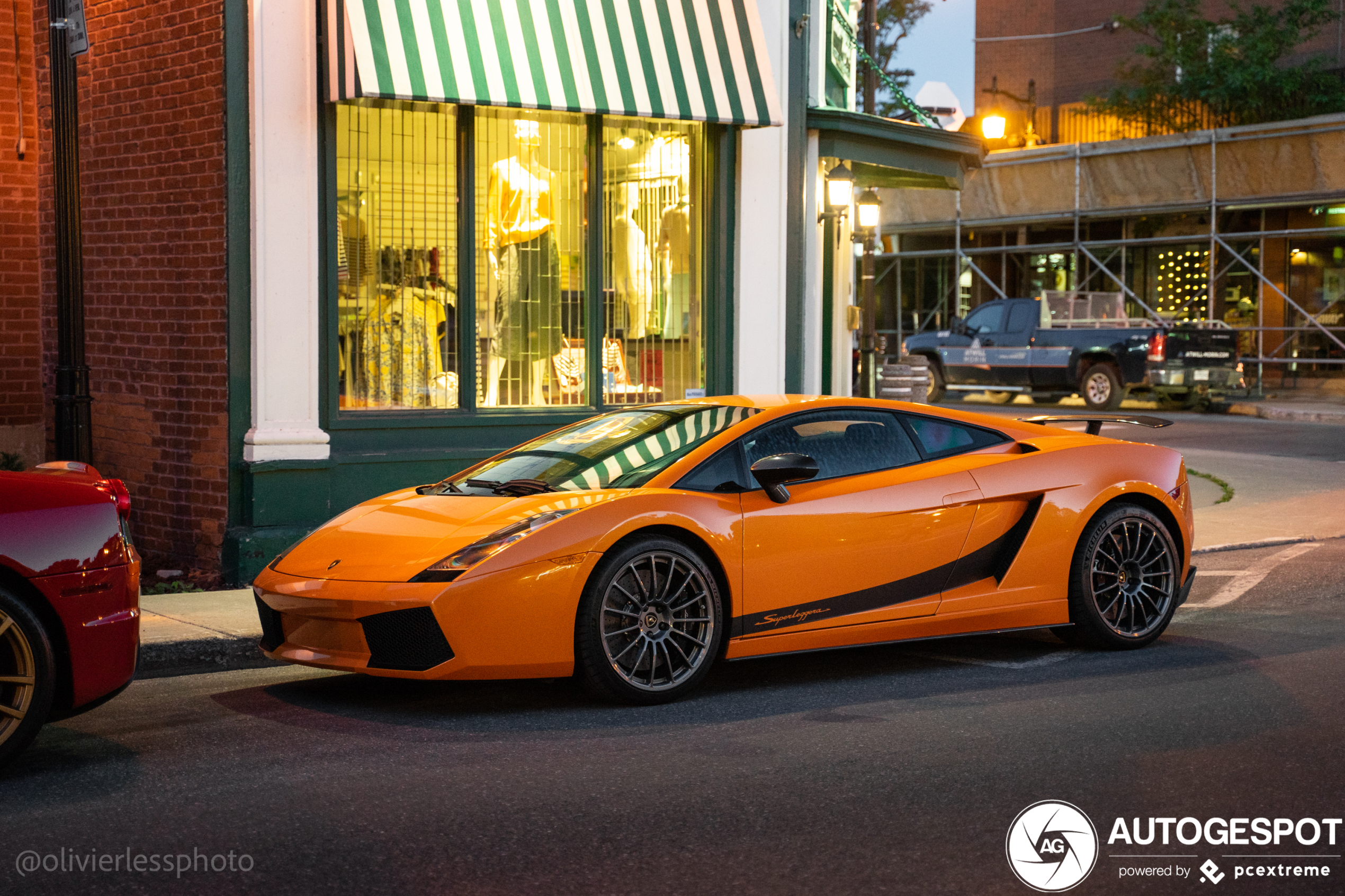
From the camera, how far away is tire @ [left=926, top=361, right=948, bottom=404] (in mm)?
29344

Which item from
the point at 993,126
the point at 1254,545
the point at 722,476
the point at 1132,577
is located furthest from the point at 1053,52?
the point at 722,476

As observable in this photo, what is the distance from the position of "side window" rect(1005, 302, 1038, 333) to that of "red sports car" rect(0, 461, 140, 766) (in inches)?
940

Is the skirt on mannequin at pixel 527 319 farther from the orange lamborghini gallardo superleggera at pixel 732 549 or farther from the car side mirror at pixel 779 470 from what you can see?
the car side mirror at pixel 779 470

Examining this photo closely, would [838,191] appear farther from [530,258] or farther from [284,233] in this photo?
[284,233]

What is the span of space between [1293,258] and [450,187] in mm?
23315

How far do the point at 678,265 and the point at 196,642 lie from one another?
5.99 metres

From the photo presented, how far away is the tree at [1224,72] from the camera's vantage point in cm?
3042

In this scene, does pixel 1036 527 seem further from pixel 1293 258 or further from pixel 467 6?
pixel 1293 258

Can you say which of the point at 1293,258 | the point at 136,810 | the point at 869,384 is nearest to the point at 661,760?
the point at 136,810

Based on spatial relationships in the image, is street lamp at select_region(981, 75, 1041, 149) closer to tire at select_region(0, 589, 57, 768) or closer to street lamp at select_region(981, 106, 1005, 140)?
street lamp at select_region(981, 106, 1005, 140)

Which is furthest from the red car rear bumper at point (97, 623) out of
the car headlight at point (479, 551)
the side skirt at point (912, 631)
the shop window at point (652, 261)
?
the shop window at point (652, 261)

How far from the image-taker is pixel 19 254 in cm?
1209

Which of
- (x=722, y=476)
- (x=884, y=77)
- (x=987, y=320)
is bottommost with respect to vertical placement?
(x=722, y=476)

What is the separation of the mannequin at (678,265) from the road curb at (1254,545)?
14.4 feet
